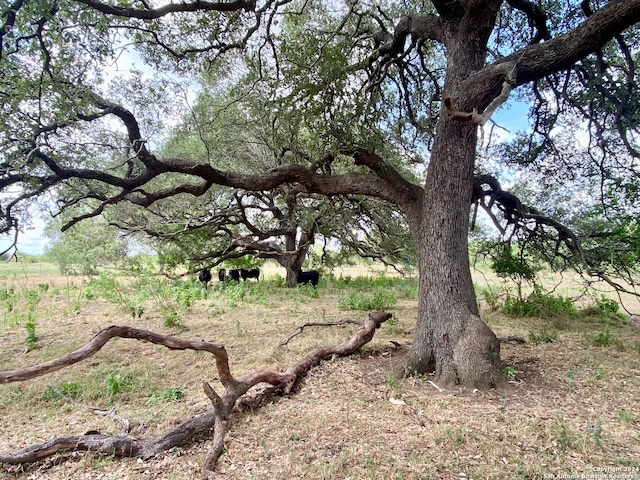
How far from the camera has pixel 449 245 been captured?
364 centimetres

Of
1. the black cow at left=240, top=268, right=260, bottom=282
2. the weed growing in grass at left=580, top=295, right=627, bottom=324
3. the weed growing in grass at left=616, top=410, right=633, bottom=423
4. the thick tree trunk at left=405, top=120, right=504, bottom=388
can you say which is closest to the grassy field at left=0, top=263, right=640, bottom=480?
the weed growing in grass at left=616, top=410, right=633, bottom=423

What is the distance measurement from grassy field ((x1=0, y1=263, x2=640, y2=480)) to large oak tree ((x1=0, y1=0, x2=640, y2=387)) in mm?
632

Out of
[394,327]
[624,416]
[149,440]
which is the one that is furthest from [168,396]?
[624,416]

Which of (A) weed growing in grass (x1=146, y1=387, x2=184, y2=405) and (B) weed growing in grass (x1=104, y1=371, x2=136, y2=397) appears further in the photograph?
(B) weed growing in grass (x1=104, y1=371, x2=136, y2=397)

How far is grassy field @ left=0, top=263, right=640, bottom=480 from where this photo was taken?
2.13 metres

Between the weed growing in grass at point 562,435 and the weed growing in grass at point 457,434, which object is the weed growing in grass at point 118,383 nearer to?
the weed growing in grass at point 457,434

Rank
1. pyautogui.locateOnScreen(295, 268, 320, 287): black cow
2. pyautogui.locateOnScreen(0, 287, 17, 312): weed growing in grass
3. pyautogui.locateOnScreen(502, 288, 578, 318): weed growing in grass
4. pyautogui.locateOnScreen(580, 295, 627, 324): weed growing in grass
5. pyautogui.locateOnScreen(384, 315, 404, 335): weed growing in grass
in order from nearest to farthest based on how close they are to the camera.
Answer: pyautogui.locateOnScreen(384, 315, 404, 335): weed growing in grass, pyautogui.locateOnScreen(580, 295, 627, 324): weed growing in grass, pyautogui.locateOnScreen(502, 288, 578, 318): weed growing in grass, pyautogui.locateOnScreen(0, 287, 17, 312): weed growing in grass, pyautogui.locateOnScreen(295, 268, 320, 287): black cow

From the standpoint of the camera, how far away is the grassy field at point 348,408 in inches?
83.7

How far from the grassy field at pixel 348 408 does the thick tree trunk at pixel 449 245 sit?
0.37 metres

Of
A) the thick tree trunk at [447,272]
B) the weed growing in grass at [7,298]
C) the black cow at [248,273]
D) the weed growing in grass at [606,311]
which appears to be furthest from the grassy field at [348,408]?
the black cow at [248,273]

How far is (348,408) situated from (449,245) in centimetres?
192

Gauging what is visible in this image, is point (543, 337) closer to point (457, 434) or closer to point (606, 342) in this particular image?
point (606, 342)

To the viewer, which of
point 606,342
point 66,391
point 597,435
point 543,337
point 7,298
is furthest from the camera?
point 7,298

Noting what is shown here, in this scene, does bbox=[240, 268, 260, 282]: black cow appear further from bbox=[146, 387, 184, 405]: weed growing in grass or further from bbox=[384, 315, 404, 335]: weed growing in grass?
bbox=[146, 387, 184, 405]: weed growing in grass
